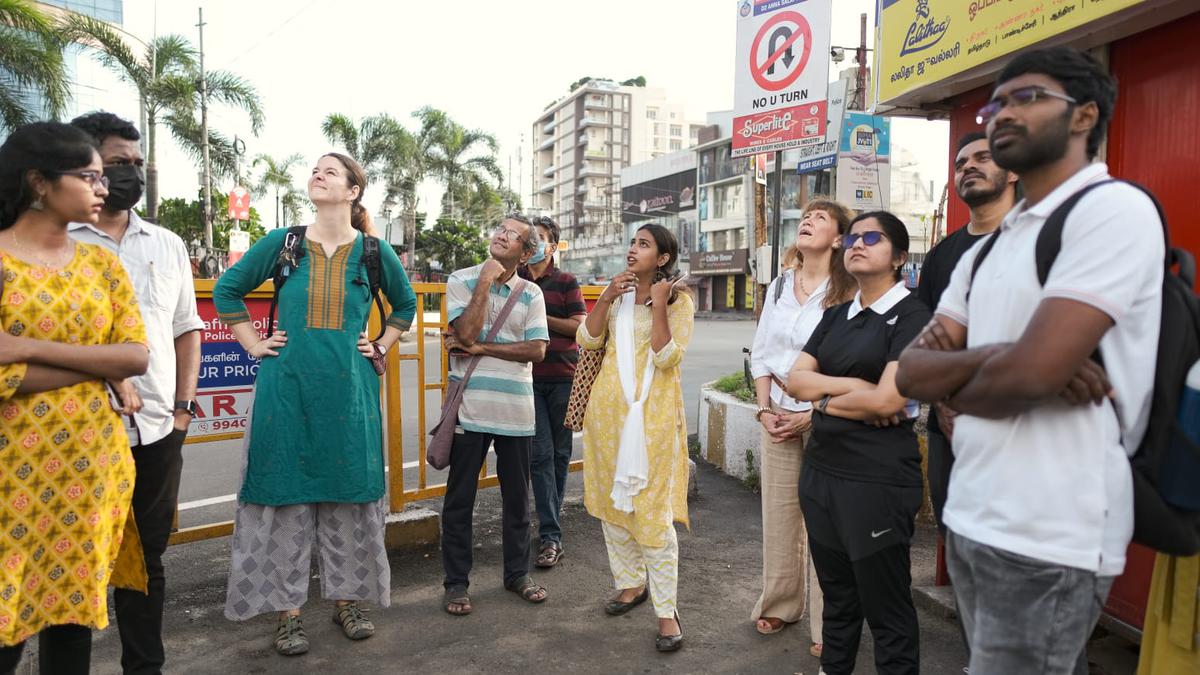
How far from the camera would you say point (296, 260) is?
353cm

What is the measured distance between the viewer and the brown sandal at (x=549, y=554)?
14.9 ft

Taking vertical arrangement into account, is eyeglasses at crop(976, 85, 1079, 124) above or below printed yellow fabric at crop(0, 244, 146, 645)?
above

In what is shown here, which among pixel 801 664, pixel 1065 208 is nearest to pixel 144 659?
pixel 801 664

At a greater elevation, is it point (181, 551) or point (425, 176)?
point (425, 176)

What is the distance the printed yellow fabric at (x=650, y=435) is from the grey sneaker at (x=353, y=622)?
114 cm

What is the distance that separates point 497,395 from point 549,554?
1094mm

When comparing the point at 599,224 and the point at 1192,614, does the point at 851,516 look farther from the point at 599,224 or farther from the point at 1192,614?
the point at 599,224

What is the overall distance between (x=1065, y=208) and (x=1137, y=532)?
69cm

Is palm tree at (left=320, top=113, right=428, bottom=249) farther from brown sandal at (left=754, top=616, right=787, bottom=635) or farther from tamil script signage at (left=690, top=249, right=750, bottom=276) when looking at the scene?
brown sandal at (left=754, top=616, right=787, bottom=635)

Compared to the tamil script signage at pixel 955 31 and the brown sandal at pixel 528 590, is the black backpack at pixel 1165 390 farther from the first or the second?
the brown sandal at pixel 528 590

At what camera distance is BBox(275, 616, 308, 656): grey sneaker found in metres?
3.41

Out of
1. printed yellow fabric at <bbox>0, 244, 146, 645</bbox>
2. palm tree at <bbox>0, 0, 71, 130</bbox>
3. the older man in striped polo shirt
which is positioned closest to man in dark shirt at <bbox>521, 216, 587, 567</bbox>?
the older man in striped polo shirt

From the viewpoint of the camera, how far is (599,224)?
77062 millimetres

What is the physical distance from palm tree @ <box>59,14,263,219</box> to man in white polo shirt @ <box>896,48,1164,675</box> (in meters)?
23.2
